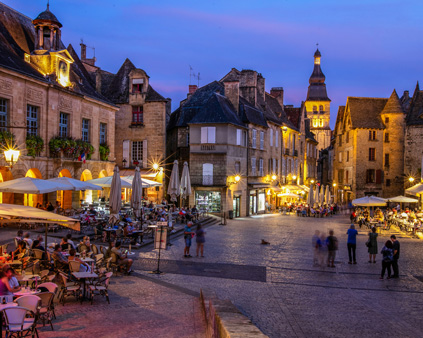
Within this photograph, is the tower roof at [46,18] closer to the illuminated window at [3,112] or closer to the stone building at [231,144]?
the illuminated window at [3,112]

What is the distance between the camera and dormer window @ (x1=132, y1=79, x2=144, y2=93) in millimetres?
37875

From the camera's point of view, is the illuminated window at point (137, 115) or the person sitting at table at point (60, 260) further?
the illuminated window at point (137, 115)

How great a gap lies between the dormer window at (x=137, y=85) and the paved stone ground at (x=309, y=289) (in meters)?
19.5

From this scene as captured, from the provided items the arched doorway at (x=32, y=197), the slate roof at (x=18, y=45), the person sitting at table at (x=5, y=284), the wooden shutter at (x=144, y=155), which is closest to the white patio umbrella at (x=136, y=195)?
the arched doorway at (x=32, y=197)

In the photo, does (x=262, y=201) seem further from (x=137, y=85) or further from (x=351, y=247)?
(x=351, y=247)

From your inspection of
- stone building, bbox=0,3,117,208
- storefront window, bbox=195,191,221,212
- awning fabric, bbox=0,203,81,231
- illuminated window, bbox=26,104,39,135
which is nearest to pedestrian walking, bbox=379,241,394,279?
awning fabric, bbox=0,203,81,231

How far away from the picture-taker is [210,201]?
36438 mm

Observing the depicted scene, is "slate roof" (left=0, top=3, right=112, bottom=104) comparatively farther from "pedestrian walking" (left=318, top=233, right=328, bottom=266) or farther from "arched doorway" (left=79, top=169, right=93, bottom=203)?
"pedestrian walking" (left=318, top=233, right=328, bottom=266)

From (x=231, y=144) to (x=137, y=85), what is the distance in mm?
9506

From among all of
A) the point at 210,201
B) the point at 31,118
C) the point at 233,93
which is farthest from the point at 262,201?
the point at 31,118

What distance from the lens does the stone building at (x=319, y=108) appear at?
123m

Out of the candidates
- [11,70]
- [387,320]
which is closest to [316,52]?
[11,70]

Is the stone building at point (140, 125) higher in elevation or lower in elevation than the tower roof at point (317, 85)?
lower

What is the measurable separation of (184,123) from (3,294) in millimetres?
31933
